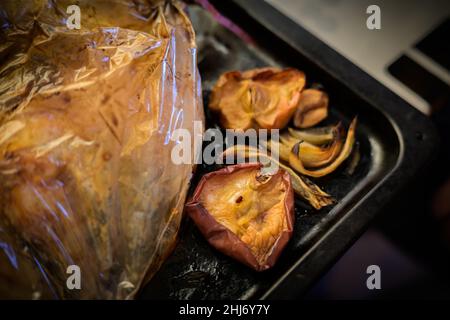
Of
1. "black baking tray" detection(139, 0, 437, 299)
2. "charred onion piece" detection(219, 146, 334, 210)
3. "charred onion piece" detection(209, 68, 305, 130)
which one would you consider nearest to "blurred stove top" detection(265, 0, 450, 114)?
"black baking tray" detection(139, 0, 437, 299)

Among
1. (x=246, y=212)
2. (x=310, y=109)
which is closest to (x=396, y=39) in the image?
(x=310, y=109)

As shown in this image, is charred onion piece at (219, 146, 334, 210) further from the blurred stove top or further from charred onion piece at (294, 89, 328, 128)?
the blurred stove top

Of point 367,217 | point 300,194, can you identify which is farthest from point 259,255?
point 367,217

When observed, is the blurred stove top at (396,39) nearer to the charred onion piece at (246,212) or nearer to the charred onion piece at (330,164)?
the charred onion piece at (330,164)

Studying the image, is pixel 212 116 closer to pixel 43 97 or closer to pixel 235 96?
pixel 235 96

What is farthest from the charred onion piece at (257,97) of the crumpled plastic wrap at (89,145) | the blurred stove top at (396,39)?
the blurred stove top at (396,39)
